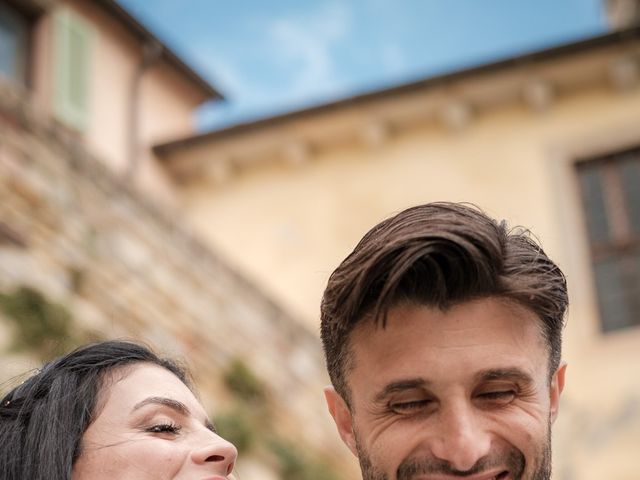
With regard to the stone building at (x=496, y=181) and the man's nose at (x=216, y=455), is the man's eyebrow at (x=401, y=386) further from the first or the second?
the stone building at (x=496, y=181)

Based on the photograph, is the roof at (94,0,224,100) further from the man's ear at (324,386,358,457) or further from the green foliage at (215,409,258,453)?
the man's ear at (324,386,358,457)

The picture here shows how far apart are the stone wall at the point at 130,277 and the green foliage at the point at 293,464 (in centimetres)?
30

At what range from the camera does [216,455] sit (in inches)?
97.7

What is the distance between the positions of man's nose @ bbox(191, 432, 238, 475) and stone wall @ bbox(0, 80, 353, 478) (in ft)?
8.74

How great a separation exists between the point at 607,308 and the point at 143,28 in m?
6.37

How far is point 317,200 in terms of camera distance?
1208 centimetres

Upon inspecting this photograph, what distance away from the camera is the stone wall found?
5.86 meters

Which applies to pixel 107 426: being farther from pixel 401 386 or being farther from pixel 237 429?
pixel 237 429

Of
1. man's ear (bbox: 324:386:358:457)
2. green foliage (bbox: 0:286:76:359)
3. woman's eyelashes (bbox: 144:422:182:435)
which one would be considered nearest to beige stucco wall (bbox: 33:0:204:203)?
green foliage (bbox: 0:286:76:359)

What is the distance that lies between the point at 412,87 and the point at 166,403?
9005mm

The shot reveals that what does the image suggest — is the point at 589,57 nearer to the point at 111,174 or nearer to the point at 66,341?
the point at 111,174

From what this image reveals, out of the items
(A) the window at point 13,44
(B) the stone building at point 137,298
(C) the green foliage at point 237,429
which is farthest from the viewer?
(A) the window at point 13,44

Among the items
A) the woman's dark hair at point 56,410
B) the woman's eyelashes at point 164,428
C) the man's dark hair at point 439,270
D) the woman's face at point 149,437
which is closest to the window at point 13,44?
the woman's dark hair at point 56,410

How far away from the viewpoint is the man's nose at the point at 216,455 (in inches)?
96.0
